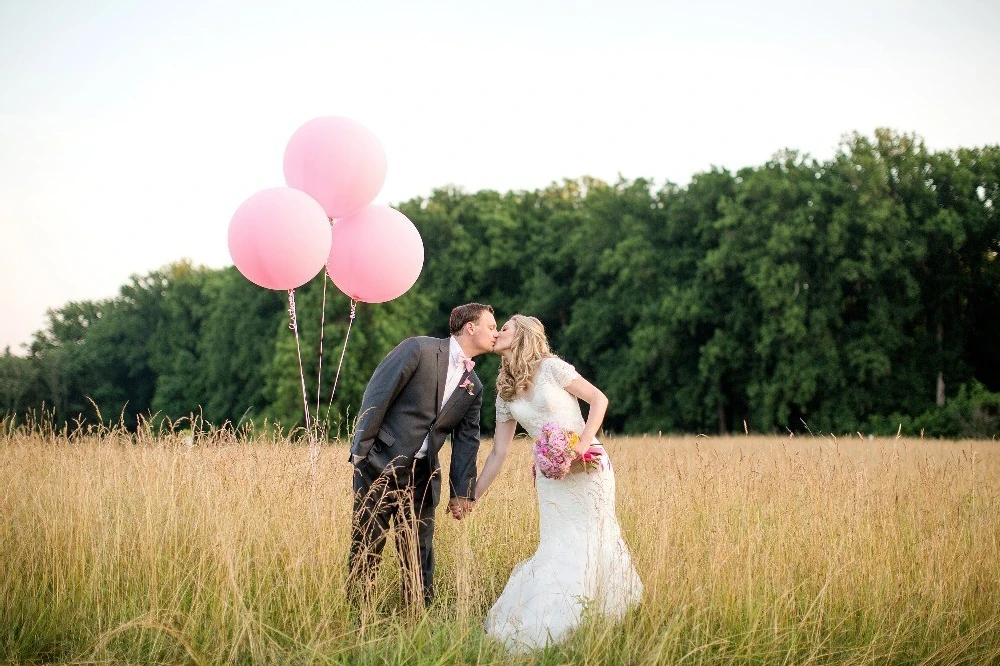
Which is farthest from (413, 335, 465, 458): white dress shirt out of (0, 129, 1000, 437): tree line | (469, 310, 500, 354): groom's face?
(0, 129, 1000, 437): tree line

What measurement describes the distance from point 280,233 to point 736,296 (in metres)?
24.4

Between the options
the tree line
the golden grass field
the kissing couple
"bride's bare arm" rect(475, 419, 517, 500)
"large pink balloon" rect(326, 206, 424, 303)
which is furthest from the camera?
the tree line

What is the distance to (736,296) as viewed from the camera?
29.2 metres

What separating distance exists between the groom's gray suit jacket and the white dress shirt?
1.2 inches

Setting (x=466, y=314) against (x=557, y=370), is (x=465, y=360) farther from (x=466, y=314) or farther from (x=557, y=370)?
(x=557, y=370)

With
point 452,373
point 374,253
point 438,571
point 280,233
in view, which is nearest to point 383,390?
point 452,373

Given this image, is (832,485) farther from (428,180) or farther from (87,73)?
(428,180)

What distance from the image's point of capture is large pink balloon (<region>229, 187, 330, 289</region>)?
260 inches

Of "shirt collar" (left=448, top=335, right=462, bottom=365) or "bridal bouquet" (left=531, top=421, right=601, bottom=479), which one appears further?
"shirt collar" (left=448, top=335, right=462, bottom=365)

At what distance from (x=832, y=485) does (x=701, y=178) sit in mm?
26465

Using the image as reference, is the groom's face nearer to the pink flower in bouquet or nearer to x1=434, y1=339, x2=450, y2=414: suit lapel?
x1=434, y1=339, x2=450, y2=414: suit lapel

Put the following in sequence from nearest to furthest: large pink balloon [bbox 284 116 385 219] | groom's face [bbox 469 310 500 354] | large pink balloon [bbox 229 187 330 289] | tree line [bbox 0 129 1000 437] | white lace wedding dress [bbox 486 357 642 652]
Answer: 1. white lace wedding dress [bbox 486 357 642 652]
2. groom's face [bbox 469 310 500 354]
3. large pink balloon [bbox 229 187 330 289]
4. large pink balloon [bbox 284 116 385 219]
5. tree line [bbox 0 129 1000 437]

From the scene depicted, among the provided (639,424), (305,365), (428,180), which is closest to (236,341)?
(305,365)

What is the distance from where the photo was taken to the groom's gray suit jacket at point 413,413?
5215mm
